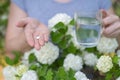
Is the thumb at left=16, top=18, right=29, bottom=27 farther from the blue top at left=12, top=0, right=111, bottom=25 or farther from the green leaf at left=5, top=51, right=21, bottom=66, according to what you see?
the blue top at left=12, top=0, right=111, bottom=25

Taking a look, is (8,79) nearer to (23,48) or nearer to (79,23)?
(79,23)

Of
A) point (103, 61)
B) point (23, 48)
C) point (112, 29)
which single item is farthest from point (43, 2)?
point (103, 61)

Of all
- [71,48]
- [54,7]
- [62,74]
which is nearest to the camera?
[62,74]

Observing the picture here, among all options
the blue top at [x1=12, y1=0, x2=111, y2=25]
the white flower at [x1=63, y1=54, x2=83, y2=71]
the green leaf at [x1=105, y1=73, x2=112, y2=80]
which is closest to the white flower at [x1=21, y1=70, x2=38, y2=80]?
the white flower at [x1=63, y1=54, x2=83, y2=71]

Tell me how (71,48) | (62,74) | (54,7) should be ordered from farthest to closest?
(54,7) < (71,48) < (62,74)

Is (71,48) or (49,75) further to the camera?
(71,48)

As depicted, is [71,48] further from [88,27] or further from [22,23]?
[22,23]

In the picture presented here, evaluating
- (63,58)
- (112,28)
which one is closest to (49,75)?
(63,58)
